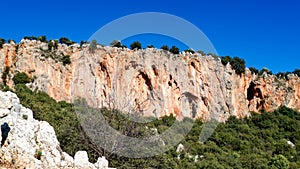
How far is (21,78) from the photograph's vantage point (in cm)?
3300

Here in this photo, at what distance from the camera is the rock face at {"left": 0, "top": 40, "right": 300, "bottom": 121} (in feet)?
113

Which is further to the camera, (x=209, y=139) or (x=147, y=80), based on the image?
(x=147, y=80)

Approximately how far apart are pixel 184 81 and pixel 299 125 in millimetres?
12425

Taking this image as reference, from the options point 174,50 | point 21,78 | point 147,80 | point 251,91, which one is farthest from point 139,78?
point 251,91

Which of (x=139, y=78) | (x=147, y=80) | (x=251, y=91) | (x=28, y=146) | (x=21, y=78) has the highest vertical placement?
(x=251, y=91)

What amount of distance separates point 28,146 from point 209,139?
25.3 meters

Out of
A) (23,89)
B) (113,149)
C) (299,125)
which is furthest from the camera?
(299,125)

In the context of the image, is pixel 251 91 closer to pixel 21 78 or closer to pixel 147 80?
pixel 147 80

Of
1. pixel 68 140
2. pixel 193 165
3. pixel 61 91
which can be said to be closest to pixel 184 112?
pixel 61 91

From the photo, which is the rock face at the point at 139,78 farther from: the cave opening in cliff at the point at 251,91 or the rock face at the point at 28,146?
the rock face at the point at 28,146

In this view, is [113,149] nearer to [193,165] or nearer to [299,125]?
[193,165]

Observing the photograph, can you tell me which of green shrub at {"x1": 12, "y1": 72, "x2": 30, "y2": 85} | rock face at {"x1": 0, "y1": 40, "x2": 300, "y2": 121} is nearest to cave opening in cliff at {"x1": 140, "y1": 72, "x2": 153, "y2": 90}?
rock face at {"x1": 0, "y1": 40, "x2": 300, "y2": 121}

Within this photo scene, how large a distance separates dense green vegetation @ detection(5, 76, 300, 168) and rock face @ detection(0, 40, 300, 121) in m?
1.67

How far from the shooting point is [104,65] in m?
36.7
